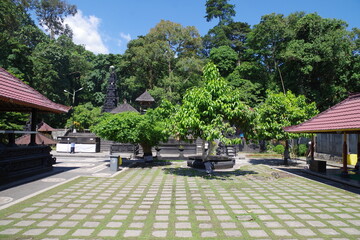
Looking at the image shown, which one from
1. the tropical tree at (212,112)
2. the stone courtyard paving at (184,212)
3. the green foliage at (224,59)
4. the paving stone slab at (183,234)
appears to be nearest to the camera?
the paving stone slab at (183,234)

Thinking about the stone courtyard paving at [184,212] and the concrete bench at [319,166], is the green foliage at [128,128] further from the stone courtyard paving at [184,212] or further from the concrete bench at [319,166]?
the concrete bench at [319,166]

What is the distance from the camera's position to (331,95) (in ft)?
93.6

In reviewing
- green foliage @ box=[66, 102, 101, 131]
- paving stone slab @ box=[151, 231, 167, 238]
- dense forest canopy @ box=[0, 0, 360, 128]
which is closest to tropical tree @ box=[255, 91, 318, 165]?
dense forest canopy @ box=[0, 0, 360, 128]

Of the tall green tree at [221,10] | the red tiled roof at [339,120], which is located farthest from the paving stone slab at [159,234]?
the tall green tree at [221,10]

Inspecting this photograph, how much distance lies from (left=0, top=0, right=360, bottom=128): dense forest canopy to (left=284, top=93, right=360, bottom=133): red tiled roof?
13.8 m

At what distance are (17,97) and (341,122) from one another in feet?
46.3

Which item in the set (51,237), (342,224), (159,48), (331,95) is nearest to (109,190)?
(51,237)

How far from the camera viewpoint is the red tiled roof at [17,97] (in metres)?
9.47

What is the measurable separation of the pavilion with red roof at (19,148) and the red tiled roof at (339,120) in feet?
43.6

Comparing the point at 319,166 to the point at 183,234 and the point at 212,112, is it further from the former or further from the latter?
the point at 183,234

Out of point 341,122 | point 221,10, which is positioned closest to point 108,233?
point 341,122

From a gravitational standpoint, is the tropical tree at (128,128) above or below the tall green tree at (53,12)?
below

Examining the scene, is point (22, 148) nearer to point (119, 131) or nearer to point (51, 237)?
point (119, 131)

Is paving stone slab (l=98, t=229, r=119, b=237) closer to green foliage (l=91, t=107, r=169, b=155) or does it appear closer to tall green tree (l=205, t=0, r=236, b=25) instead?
green foliage (l=91, t=107, r=169, b=155)
